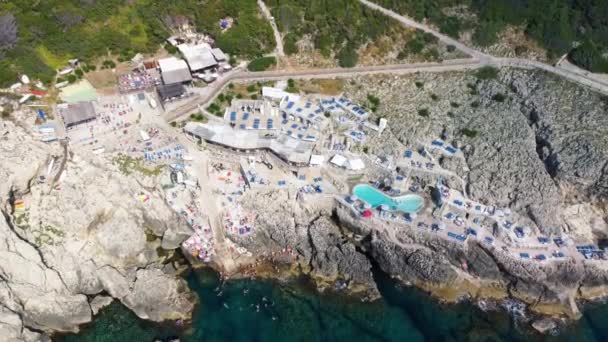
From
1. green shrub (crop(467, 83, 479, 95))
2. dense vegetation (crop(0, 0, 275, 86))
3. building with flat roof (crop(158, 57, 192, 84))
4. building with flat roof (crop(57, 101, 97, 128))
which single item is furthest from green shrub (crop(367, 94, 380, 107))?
building with flat roof (crop(57, 101, 97, 128))

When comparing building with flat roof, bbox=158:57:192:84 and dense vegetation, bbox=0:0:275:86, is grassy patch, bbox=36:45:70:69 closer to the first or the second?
dense vegetation, bbox=0:0:275:86

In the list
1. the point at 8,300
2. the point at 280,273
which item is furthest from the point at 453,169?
the point at 8,300

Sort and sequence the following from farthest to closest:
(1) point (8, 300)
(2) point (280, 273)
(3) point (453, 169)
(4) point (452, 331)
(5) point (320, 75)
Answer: (5) point (320, 75), (3) point (453, 169), (2) point (280, 273), (4) point (452, 331), (1) point (8, 300)

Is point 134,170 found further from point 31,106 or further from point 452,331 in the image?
point 452,331

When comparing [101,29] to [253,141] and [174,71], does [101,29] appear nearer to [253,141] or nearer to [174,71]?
[174,71]

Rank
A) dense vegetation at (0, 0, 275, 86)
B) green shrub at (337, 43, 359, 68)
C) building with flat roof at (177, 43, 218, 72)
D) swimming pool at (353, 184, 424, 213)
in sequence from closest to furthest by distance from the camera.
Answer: swimming pool at (353, 184, 424, 213) → dense vegetation at (0, 0, 275, 86) → building with flat roof at (177, 43, 218, 72) → green shrub at (337, 43, 359, 68)

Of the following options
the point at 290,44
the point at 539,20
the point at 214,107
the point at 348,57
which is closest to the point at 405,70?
the point at 348,57
